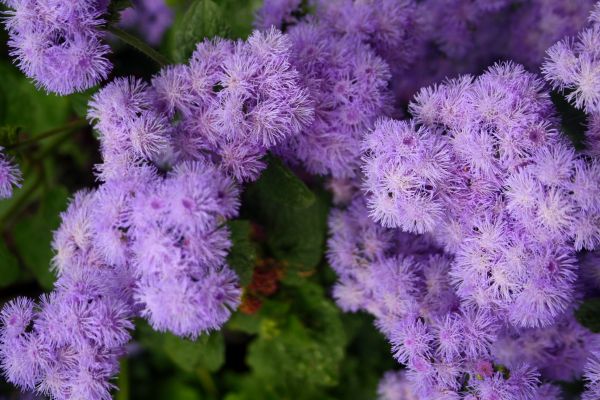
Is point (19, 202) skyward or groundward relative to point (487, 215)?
groundward

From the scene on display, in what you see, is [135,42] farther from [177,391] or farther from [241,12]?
[177,391]

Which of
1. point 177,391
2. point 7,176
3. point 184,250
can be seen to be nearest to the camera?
point 184,250

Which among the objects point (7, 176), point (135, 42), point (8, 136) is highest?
point (135, 42)

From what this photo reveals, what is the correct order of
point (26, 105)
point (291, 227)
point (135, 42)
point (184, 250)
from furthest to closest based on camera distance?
point (26, 105) → point (291, 227) → point (135, 42) → point (184, 250)

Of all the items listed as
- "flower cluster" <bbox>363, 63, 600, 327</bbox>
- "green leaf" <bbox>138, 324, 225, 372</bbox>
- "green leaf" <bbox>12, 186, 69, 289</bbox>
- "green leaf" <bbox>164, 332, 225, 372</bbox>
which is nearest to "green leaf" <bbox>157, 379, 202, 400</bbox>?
"green leaf" <bbox>138, 324, 225, 372</bbox>

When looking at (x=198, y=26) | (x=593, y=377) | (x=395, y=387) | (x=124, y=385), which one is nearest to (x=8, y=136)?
(x=198, y=26)

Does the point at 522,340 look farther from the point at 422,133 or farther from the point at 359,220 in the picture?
→ the point at 422,133

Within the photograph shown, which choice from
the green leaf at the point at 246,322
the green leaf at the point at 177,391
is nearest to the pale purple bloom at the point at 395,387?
the green leaf at the point at 246,322

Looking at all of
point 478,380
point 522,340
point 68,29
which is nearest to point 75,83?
point 68,29
